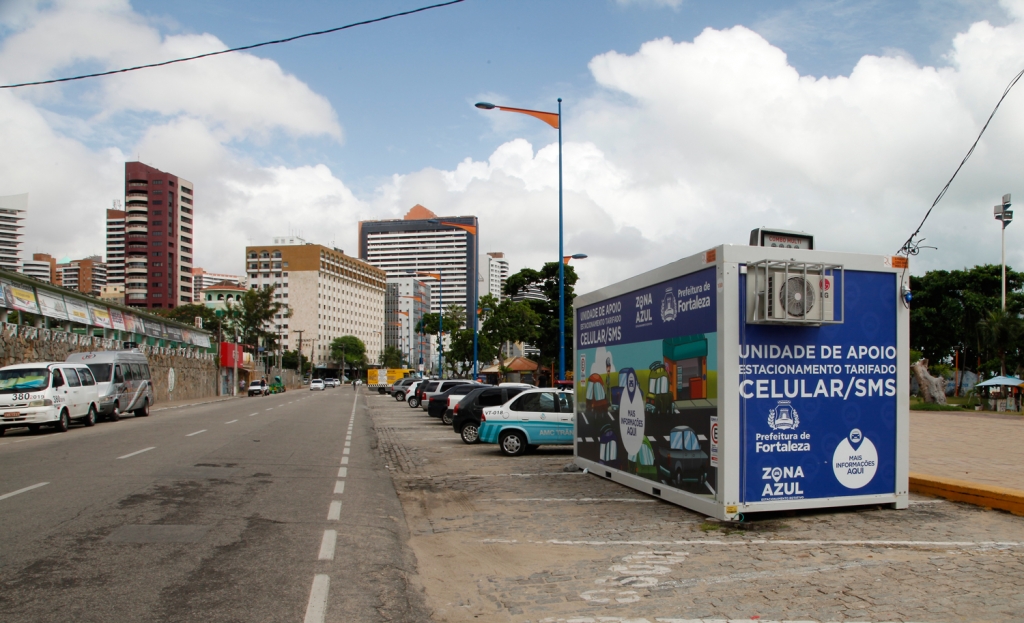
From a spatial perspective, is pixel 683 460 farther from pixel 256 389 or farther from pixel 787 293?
pixel 256 389

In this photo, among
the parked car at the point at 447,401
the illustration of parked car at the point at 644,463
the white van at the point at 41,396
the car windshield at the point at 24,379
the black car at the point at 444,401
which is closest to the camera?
the illustration of parked car at the point at 644,463

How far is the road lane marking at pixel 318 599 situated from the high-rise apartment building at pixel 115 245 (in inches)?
7669

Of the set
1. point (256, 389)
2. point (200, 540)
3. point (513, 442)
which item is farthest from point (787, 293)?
point (256, 389)

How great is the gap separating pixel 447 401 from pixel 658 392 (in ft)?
60.0

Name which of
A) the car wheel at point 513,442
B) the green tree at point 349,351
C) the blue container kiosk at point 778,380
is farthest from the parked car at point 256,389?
the green tree at point 349,351

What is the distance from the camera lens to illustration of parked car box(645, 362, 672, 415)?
963 centimetres

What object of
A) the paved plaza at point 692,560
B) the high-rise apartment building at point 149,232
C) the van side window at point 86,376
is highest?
the high-rise apartment building at point 149,232

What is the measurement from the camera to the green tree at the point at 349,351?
158 metres

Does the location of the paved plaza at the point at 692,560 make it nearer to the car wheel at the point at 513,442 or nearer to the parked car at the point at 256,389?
the car wheel at the point at 513,442

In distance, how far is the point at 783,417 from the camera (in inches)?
341

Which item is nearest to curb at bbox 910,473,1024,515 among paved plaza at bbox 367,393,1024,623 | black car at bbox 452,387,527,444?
paved plaza at bbox 367,393,1024,623

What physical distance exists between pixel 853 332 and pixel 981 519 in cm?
256

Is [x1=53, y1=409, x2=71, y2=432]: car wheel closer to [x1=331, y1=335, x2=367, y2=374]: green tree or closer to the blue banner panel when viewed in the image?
the blue banner panel

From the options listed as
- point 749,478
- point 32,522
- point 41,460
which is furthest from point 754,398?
point 41,460
